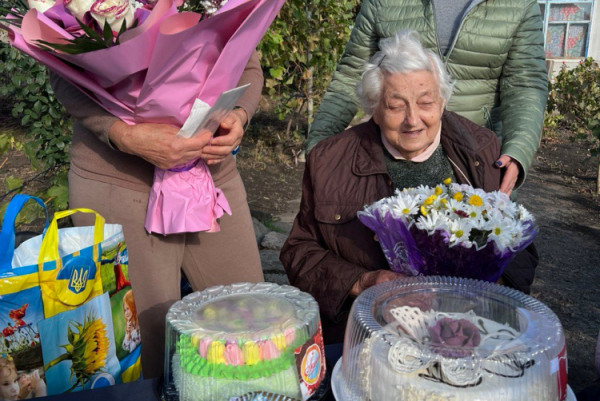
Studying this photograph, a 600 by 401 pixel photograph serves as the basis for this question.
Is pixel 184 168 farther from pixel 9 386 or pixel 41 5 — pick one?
pixel 9 386

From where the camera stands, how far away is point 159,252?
7.03 ft

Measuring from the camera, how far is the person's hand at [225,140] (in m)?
1.97

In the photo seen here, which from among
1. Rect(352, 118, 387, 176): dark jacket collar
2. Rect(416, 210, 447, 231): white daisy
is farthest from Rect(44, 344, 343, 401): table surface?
Rect(352, 118, 387, 176): dark jacket collar

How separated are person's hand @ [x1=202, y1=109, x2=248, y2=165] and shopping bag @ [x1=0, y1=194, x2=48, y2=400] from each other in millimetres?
629

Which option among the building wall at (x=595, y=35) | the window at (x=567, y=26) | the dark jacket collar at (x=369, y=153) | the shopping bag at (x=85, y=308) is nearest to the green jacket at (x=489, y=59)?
the dark jacket collar at (x=369, y=153)

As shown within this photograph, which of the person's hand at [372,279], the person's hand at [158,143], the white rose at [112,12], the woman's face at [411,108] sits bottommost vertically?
the person's hand at [372,279]

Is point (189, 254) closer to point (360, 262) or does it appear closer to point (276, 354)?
point (360, 262)

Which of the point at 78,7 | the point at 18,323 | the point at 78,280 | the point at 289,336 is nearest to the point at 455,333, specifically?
the point at 289,336

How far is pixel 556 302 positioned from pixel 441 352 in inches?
137

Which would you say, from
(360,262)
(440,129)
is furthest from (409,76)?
(360,262)

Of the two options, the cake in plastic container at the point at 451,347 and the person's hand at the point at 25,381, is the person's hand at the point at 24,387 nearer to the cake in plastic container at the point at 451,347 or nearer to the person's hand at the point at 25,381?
the person's hand at the point at 25,381

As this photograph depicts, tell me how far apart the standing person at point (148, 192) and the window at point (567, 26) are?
452 inches

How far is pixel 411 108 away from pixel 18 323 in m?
1.56

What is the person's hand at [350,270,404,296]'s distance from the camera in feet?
6.59
